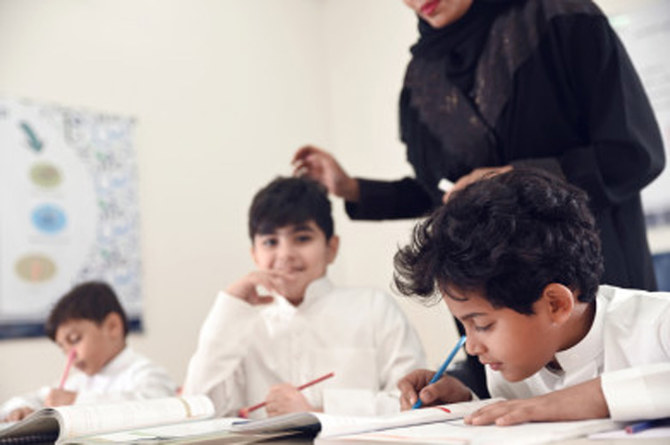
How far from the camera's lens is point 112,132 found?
2.82 metres

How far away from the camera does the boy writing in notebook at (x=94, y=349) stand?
181 cm

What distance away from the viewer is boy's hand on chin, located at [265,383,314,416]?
4.18 feet

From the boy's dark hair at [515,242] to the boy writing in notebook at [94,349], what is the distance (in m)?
1.07

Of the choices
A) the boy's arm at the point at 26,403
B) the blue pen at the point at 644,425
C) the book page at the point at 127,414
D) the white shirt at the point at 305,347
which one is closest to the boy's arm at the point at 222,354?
the white shirt at the point at 305,347

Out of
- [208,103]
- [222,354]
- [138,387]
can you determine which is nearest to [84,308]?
[138,387]

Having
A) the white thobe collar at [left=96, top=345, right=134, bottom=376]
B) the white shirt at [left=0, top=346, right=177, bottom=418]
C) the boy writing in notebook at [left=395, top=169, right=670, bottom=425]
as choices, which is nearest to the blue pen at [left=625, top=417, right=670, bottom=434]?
the boy writing in notebook at [left=395, top=169, right=670, bottom=425]

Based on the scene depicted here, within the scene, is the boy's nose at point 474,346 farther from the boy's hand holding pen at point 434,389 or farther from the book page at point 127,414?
the book page at point 127,414

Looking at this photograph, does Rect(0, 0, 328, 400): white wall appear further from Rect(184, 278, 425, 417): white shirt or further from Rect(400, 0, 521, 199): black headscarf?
Rect(400, 0, 521, 199): black headscarf

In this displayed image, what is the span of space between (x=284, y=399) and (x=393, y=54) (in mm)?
2224

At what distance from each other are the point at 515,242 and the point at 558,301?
8 centimetres

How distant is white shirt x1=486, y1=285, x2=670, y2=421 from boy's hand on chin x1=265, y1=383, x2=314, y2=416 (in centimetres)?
48

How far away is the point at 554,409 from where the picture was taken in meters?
0.68

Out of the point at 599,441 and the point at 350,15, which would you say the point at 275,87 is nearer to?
the point at 350,15

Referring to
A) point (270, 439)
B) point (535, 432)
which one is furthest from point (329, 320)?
point (535, 432)
